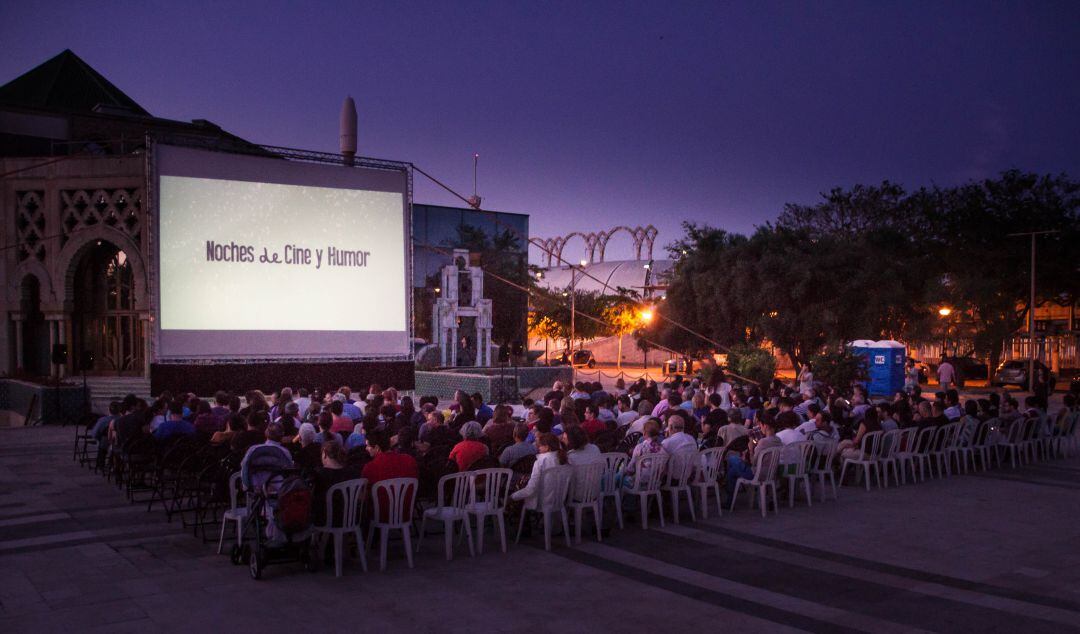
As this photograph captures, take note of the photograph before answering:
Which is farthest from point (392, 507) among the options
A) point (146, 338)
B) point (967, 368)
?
point (967, 368)

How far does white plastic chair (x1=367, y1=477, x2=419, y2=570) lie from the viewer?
6.21 meters

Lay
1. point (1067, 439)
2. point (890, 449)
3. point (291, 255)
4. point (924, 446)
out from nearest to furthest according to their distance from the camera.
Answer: point (890, 449)
point (924, 446)
point (1067, 439)
point (291, 255)

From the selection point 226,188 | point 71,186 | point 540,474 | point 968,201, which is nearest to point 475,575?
point 540,474

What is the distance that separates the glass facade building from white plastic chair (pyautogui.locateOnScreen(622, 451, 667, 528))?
1309 inches

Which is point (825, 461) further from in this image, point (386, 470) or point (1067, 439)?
point (1067, 439)

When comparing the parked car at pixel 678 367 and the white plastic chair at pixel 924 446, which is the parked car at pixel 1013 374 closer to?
the parked car at pixel 678 367

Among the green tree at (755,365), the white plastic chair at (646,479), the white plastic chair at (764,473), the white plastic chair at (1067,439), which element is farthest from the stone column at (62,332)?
the white plastic chair at (1067,439)

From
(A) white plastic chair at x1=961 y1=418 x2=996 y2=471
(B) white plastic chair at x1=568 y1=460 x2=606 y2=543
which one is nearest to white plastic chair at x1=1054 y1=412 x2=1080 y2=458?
(A) white plastic chair at x1=961 y1=418 x2=996 y2=471

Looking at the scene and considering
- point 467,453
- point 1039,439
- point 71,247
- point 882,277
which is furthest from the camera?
point 882,277

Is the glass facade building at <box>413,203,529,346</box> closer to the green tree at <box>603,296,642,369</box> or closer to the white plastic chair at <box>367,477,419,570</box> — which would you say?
the green tree at <box>603,296,642,369</box>

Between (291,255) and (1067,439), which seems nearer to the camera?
(1067,439)

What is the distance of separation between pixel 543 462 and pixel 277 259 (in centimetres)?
958

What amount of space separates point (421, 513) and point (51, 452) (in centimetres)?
787

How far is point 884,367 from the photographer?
22.9 meters
